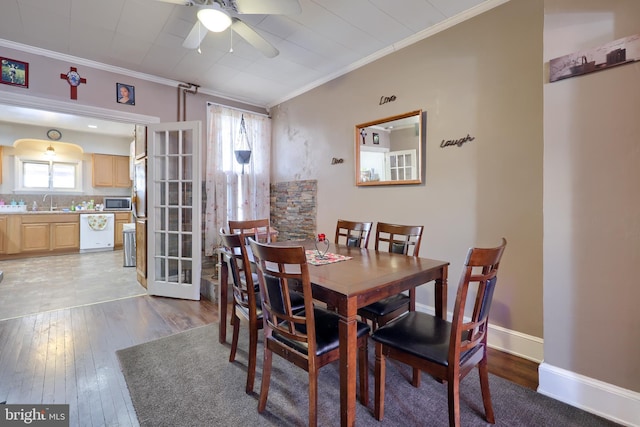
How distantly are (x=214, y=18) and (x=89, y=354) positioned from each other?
259 cm

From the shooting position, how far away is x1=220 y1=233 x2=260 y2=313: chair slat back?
169 cm

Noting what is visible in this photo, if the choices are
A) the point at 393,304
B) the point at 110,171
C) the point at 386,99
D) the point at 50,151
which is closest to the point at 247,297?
the point at 393,304

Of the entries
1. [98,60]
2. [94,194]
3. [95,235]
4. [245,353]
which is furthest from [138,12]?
[94,194]

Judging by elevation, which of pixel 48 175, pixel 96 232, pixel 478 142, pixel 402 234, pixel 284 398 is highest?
pixel 48 175

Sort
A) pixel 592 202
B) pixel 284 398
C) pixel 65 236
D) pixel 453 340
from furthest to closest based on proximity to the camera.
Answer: pixel 65 236, pixel 284 398, pixel 592 202, pixel 453 340

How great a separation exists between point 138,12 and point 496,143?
3065 mm

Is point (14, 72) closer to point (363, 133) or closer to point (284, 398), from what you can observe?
point (363, 133)

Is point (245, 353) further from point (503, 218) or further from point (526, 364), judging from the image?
point (503, 218)

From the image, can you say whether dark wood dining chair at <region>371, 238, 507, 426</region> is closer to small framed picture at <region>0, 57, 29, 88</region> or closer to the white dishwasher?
small framed picture at <region>0, 57, 29, 88</region>

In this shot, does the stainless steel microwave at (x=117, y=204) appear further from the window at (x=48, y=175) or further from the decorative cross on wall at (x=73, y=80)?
the decorative cross on wall at (x=73, y=80)

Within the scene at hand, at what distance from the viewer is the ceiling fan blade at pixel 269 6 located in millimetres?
1762

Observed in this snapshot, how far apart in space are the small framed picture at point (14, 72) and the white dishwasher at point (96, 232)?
431 cm

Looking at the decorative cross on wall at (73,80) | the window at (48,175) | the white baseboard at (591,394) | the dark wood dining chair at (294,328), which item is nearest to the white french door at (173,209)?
the decorative cross on wall at (73,80)

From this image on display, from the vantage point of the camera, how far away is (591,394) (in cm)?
158
